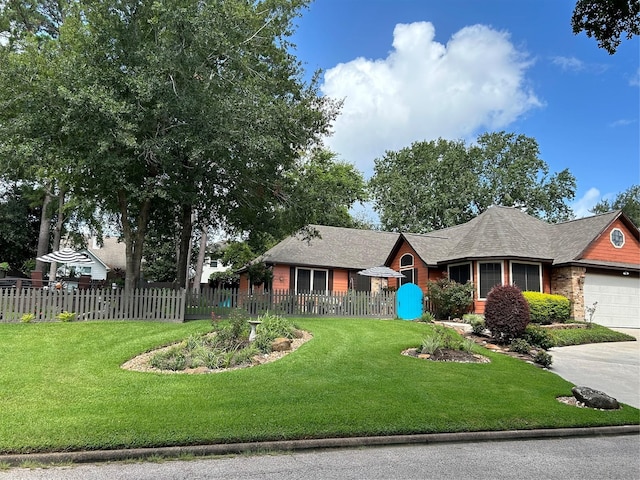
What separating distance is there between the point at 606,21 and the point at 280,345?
8.67 m

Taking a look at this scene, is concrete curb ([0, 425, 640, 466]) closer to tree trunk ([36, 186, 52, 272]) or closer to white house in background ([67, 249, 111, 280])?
tree trunk ([36, 186, 52, 272])

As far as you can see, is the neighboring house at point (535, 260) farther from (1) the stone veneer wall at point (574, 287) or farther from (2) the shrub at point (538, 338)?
(2) the shrub at point (538, 338)

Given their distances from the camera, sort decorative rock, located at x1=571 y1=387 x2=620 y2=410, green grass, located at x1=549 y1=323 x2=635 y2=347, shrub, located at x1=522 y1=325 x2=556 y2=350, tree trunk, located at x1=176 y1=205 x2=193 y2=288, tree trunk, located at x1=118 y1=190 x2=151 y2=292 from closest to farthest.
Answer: decorative rock, located at x1=571 y1=387 x2=620 y2=410
shrub, located at x1=522 y1=325 x2=556 y2=350
green grass, located at x1=549 y1=323 x2=635 y2=347
tree trunk, located at x1=118 y1=190 x2=151 y2=292
tree trunk, located at x1=176 y1=205 x2=193 y2=288

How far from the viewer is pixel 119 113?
12.9 m

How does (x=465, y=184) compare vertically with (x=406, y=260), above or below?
above

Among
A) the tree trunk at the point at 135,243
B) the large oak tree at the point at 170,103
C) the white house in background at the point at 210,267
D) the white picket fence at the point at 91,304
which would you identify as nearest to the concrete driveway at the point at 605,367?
the large oak tree at the point at 170,103

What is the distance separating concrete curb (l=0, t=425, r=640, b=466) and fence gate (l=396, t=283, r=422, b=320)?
11398 mm

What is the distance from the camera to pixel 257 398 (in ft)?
23.0

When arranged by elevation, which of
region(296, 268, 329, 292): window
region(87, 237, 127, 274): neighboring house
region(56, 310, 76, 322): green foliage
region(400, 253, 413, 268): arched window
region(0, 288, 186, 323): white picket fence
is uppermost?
region(87, 237, 127, 274): neighboring house

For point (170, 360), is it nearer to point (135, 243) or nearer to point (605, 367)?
A: point (135, 243)

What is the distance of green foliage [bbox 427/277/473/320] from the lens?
19.6 metres

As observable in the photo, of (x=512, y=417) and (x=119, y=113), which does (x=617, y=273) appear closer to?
(x=512, y=417)

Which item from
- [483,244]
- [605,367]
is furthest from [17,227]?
[605,367]

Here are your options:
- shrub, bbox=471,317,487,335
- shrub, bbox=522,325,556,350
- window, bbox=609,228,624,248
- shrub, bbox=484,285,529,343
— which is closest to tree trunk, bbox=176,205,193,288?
shrub, bbox=471,317,487,335
